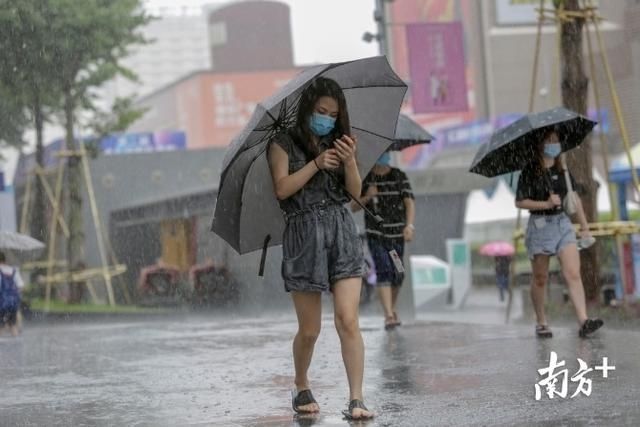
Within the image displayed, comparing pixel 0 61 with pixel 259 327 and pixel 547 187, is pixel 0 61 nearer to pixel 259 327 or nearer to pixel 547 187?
pixel 259 327

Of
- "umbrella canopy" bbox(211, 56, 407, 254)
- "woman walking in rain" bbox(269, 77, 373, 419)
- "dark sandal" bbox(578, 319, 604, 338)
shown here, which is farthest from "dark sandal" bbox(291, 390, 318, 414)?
"dark sandal" bbox(578, 319, 604, 338)

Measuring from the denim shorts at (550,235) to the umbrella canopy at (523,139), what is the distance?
21.8 inches

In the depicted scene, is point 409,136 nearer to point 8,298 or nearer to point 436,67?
point 8,298

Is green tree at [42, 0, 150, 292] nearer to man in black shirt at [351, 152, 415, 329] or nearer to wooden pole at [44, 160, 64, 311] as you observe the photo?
wooden pole at [44, 160, 64, 311]

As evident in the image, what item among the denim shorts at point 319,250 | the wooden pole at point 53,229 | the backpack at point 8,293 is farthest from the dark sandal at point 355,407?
the wooden pole at point 53,229

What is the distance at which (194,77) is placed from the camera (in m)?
87.4

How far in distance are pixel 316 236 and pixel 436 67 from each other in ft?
Result: 60.1

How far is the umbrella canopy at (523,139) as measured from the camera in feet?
32.1

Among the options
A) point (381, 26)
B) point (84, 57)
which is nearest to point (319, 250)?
point (381, 26)

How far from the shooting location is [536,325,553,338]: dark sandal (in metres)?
9.69

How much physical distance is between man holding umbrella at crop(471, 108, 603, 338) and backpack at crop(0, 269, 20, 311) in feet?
30.7

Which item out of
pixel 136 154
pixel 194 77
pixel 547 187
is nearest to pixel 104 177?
pixel 136 154

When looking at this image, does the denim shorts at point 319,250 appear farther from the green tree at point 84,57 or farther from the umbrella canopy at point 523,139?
the green tree at point 84,57

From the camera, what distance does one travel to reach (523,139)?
9.93 m
